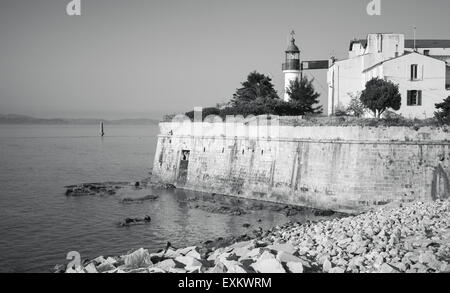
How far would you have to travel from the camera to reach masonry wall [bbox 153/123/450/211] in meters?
20.7

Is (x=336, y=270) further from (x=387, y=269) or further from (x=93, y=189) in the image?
(x=93, y=189)

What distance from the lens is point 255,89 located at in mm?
44094

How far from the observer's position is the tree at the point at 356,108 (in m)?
30.8

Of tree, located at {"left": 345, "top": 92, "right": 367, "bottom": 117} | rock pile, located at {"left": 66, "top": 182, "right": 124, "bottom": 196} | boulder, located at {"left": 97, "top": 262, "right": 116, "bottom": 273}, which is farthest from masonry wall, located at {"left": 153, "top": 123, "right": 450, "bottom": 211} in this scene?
boulder, located at {"left": 97, "top": 262, "right": 116, "bottom": 273}

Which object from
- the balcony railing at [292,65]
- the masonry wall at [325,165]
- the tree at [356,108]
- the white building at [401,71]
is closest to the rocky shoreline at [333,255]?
the masonry wall at [325,165]

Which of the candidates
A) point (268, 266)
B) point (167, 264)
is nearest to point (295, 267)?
point (268, 266)

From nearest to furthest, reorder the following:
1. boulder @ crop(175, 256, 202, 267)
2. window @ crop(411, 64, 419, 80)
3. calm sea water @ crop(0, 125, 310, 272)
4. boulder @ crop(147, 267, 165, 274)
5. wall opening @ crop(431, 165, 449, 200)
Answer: boulder @ crop(147, 267, 165, 274), boulder @ crop(175, 256, 202, 267), calm sea water @ crop(0, 125, 310, 272), wall opening @ crop(431, 165, 449, 200), window @ crop(411, 64, 419, 80)

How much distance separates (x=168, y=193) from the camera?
2941 cm

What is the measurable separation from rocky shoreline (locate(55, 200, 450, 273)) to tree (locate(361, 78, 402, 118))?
1388 centimetres

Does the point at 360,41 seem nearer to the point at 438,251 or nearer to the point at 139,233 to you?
the point at 139,233

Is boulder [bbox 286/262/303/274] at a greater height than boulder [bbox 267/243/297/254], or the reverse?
boulder [bbox 286/262/303/274]

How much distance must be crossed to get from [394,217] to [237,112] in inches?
772

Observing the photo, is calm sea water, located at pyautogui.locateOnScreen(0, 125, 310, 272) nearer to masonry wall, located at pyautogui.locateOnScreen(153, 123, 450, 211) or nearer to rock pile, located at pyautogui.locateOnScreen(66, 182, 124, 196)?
rock pile, located at pyautogui.locateOnScreen(66, 182, 124, 196)
